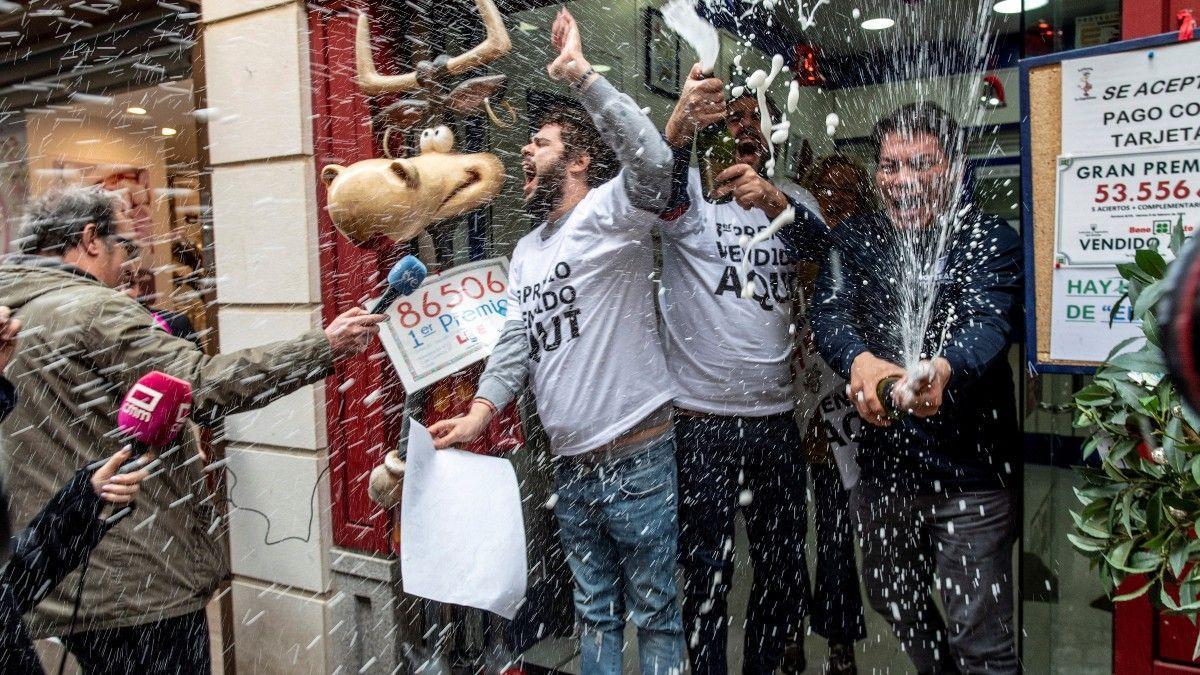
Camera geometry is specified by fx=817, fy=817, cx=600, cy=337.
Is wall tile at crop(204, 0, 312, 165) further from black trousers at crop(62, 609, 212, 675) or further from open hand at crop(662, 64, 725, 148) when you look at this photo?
black trousers at crop(62, 609, 212, 675)

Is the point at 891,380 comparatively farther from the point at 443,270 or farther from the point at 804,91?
the point at 443,270

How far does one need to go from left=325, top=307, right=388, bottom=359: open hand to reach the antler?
4.05 ft

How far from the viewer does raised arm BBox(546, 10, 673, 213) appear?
2.60m

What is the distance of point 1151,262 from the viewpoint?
1.92 meters

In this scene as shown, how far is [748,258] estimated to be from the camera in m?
2.91

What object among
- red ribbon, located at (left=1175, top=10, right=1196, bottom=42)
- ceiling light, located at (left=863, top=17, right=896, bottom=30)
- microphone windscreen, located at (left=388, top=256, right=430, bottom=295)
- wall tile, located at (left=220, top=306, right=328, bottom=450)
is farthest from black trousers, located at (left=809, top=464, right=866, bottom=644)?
wall tile, located at (left=220, top=306, right=328, bottom=450)

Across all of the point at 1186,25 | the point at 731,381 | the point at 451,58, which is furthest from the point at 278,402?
the point at 1186,25

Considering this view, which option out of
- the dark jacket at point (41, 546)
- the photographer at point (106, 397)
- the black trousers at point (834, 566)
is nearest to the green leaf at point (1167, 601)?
the black trousers at point (834, 566)

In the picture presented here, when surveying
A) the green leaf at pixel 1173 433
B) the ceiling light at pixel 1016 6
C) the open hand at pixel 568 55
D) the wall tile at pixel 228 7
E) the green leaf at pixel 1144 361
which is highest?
the wall tile at pixel 228 7

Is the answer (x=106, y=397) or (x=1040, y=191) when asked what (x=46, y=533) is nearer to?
(x=106, y=397)

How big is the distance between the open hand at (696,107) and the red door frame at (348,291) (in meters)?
1.62

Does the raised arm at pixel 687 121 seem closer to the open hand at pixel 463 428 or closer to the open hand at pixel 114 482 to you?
the open hand at pixel 463 428

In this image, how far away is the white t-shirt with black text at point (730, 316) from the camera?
2.89 metres

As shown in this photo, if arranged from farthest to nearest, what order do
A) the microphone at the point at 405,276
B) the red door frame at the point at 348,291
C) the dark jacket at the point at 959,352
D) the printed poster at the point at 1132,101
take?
the red door frame at the point at 348,291
the microphone at the point at 405,276
the dark jacket at the point at 959,352
the printed poster at the point at 1132,101
